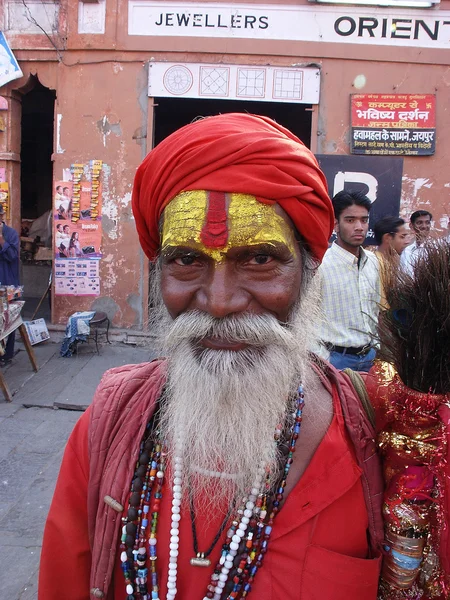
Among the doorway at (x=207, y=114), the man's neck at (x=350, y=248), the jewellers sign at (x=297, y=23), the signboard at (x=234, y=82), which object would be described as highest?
the jewellers sign at (x=297, y=23)

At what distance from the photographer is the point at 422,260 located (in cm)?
130

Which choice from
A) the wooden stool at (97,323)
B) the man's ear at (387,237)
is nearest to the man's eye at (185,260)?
the man's ear at (387,237)

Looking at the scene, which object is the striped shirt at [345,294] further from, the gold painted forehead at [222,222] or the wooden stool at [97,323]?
the wooden stool at [97,323]

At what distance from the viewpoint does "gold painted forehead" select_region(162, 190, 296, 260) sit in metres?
1.28

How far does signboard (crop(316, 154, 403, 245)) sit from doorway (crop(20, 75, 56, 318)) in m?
5.21

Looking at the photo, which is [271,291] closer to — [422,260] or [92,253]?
[422,260]

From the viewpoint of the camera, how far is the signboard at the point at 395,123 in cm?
679

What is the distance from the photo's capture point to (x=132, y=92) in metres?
6.95

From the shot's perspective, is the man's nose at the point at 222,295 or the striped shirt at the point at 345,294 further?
the striped shirt at the point at 345,294

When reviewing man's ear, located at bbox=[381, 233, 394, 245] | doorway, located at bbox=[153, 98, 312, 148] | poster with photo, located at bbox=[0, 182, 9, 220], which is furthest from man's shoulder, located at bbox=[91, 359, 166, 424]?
doorway, located at bbox=[153, 98, 312, 148]

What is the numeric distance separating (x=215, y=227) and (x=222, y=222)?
22 millimetres

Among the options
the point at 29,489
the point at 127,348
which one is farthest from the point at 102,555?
the point at 127,348

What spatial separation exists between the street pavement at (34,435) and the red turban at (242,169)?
120cm

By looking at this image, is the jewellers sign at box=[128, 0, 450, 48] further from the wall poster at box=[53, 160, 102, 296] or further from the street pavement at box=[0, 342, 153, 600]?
the street pavement at box=[0, 342, 153, 600]
